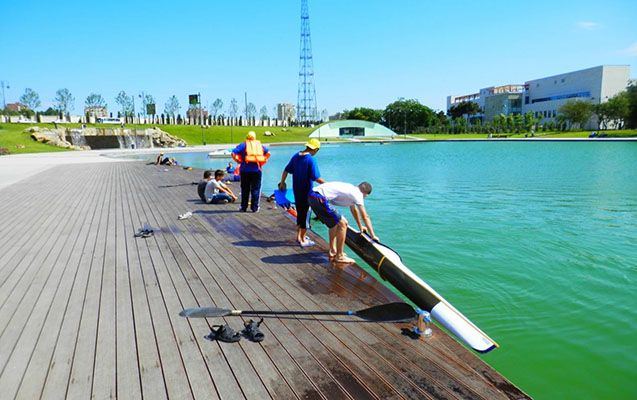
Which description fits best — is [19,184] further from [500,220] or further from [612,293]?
[612,293]

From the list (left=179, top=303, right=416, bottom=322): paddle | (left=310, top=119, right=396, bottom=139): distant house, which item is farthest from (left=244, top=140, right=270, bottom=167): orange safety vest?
(left=310, top=119, right=396, bottom=139): distant house

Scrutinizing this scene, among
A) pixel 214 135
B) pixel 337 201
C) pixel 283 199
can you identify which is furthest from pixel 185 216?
pixel 214 135

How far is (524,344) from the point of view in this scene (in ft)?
20.4

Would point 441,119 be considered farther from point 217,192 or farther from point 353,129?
point 217,192

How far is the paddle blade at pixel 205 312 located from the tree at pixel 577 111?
11439cm

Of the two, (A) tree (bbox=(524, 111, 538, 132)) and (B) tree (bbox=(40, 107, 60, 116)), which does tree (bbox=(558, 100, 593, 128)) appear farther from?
(B) tree (bbox=(40, 107, 60, 116))

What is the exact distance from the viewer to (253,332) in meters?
4.21

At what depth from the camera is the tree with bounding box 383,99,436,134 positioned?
13525 centimetres

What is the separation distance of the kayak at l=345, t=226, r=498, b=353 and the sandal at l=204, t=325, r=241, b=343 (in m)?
2.38

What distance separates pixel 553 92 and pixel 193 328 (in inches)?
5532

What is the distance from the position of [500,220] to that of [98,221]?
12.2 meters

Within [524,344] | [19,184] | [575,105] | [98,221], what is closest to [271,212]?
[98,221]

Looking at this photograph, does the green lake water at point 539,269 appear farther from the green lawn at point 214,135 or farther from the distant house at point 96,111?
the distant house at point 96,111

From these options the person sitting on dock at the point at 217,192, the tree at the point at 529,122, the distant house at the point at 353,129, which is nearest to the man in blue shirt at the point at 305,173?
the person sitting on dock at the point at 217,192
